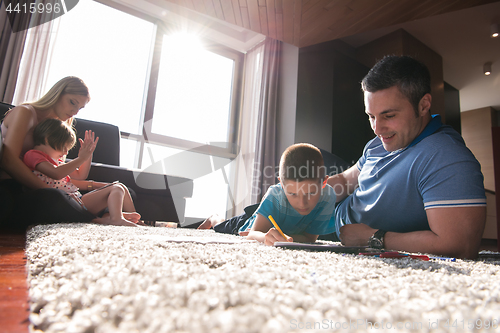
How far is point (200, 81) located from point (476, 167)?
4.03m

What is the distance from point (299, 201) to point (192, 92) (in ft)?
11.7

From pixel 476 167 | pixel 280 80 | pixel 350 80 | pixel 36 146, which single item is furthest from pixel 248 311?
pixel 280 80

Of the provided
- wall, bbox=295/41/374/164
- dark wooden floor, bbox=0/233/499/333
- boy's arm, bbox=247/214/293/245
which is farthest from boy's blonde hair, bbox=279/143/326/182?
wall, bbox=295/41/374/164

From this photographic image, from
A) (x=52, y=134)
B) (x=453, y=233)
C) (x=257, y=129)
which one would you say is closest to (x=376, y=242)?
(x=453, y=233)

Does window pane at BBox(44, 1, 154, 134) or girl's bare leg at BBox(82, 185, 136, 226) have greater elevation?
window pane at BBox(44, 1, 154, 134)

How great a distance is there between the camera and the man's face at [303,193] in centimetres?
105

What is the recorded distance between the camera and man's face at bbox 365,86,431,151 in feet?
3.11

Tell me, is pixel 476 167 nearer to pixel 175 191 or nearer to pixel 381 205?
pixel 381 205

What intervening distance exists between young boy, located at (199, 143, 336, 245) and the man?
0.45 ft

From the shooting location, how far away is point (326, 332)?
16 cm

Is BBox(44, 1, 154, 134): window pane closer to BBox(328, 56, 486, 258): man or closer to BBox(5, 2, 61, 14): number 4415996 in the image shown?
BBox(5, 2, 61, 14): number 4415996

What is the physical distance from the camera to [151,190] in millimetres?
2215

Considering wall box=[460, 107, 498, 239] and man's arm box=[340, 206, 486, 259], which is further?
wall box=[460, 107, 498, 239]

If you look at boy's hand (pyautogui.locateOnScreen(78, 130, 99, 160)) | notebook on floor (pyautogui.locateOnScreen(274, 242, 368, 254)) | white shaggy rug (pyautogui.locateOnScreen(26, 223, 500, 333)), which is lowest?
notebook on floor (pyautogui.locateOnScreen(274, 242, 368, 254))
